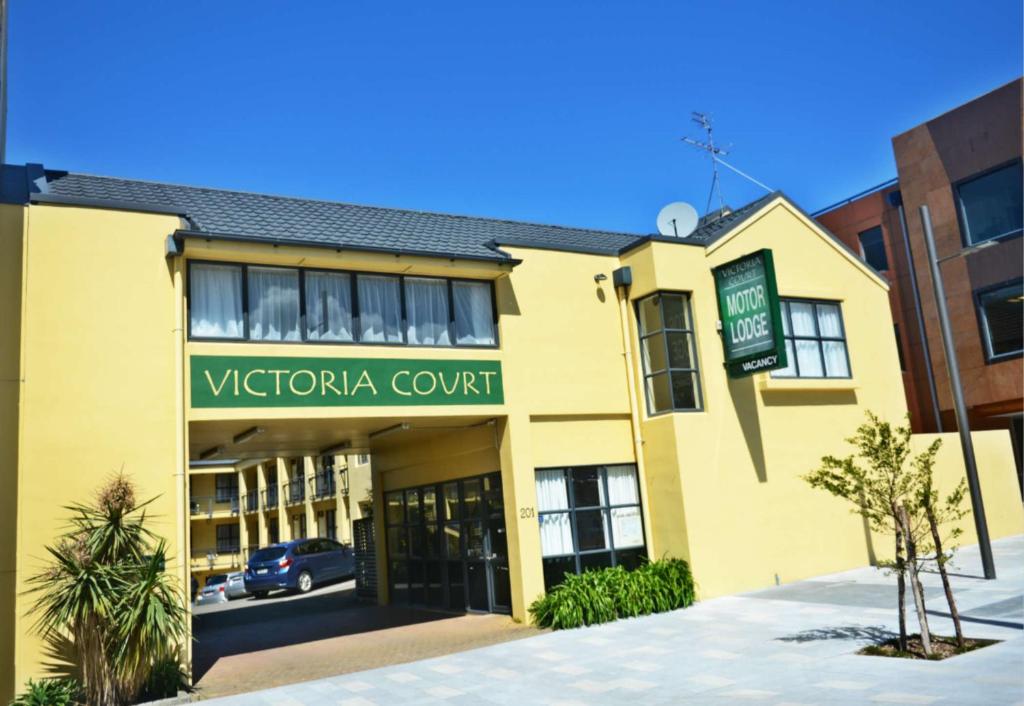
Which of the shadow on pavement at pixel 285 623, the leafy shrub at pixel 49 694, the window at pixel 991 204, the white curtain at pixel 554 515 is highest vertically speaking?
the window at pixel 991 204

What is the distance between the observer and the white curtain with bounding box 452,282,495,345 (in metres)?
15.0

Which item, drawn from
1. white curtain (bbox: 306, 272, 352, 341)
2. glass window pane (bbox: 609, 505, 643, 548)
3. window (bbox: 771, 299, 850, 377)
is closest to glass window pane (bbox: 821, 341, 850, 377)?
window (bbox: 771, 299, 850, 377)

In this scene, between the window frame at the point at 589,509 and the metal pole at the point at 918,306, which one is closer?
the window frame at the point at 589,509

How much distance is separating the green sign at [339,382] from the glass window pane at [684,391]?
3.25 meters

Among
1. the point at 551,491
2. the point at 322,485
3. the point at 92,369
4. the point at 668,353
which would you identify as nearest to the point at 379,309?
the point at 551,491

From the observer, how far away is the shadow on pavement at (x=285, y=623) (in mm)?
14711

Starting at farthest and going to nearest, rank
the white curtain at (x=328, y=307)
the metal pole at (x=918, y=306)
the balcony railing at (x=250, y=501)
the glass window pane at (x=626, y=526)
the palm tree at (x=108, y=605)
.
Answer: the balcony railing at (x=250, y=501), the metal pole at (x=918, y=306), the glass window pane at (x=626, y=526), the white curtain at (x=328, y=307), the palm tree at (x=108, y=605)

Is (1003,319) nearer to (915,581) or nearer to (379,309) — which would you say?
(915,581)

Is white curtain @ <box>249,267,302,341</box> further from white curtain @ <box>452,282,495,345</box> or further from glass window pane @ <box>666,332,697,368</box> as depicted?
glass window pane @ <box>666,332,697,368</box>

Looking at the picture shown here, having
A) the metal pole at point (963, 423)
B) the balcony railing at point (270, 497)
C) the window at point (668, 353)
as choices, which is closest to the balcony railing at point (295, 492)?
the balcony railing at point (270, 497)

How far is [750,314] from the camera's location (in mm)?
15891

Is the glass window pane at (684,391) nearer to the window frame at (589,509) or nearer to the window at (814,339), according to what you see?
the window frame at (589,509)

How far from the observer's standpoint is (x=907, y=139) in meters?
24.5

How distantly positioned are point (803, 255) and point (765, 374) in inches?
119
